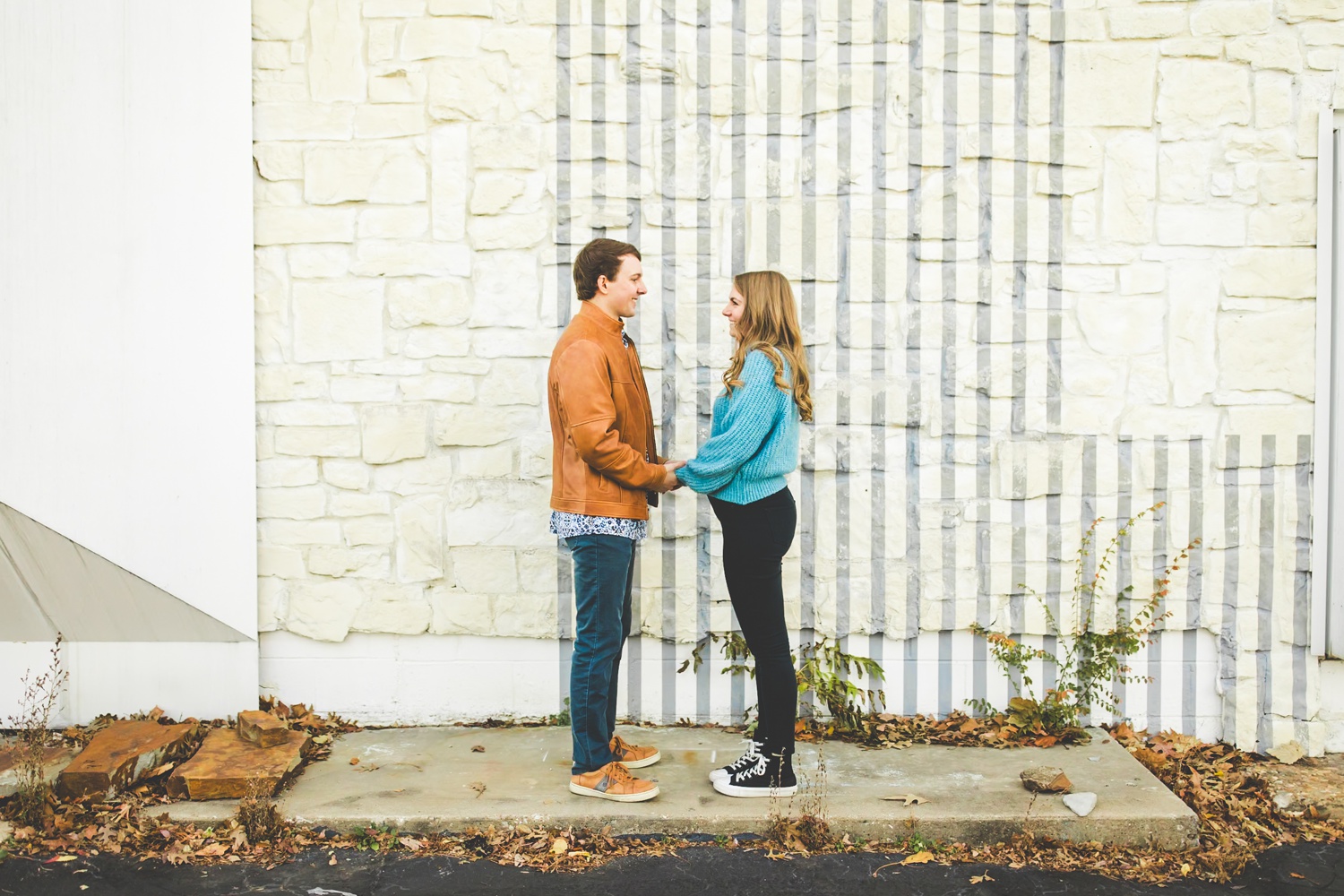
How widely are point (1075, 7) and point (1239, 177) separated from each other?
3.44ft

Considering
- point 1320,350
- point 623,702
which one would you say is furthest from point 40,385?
point 1320,350

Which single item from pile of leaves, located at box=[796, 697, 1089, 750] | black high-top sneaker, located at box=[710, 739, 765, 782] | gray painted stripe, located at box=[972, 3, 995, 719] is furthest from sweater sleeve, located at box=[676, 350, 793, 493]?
pile of leaves, located at box=[796, 697, 1089, 750]

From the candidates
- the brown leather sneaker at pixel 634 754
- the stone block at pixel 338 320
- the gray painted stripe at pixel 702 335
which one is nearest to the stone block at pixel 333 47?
the stone block at pixel 338 320

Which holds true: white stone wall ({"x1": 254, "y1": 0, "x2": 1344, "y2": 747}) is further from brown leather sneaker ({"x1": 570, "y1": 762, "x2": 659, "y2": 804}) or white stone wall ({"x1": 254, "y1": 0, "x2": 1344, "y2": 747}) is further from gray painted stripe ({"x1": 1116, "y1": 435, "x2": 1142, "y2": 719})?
brown leather sneaker ({"x1": 570, "y1": 762, "x2": 659, "y2": 804})

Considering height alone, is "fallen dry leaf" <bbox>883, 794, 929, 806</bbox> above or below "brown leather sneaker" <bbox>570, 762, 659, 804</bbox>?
below

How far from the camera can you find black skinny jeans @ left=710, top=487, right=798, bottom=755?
3.88 meters

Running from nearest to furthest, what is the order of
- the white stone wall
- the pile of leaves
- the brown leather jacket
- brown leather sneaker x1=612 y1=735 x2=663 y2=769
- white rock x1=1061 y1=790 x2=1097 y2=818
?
the brown leather jacket, white rock x1=1061 y1=790 x2=1097 y2=818, brown leather sneaker x1=612 y1=735 x2=663 y2=769, the pile of leaves, the white stone wall

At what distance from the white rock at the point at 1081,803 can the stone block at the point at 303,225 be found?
3788 millimetres

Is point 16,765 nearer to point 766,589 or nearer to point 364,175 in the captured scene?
point 364,175

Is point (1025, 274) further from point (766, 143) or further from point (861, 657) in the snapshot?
point (861, 657)

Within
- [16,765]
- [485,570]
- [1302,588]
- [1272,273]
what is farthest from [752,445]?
[16,765]

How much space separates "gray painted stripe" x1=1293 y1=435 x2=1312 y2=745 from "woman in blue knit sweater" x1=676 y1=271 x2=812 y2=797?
246 cm

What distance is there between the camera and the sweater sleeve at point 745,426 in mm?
3807

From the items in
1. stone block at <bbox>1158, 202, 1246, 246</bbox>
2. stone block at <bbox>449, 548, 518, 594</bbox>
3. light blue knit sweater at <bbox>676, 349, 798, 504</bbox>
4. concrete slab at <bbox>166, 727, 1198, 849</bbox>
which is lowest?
concrete slab at <bbox>166, 727, 1198, 849</bbox>
